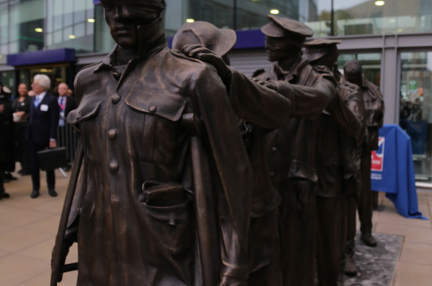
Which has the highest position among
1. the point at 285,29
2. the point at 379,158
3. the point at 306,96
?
the point at 285,29

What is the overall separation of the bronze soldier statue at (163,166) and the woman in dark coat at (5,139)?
22.7 ft

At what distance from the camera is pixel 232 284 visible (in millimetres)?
1616

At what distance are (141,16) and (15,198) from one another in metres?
7.34

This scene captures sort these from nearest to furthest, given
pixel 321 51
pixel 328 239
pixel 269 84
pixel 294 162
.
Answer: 1. pixel 269 84
2. pixel 294 162
3. pixel 328 239
4. pixel 321 51

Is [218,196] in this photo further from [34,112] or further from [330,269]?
[34,112]

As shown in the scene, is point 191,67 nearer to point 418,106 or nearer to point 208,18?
point 418,106

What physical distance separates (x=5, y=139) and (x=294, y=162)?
6.44 metres

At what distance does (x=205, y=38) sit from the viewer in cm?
229

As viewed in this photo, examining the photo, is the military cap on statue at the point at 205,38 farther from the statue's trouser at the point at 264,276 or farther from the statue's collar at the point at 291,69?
the statue's trouser at the point at 264,276

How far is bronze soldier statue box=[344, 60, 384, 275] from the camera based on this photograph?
4.97m

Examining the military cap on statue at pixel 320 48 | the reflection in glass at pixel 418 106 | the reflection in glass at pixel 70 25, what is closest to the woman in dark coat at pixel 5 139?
the reflection in glass at pixel 70 25

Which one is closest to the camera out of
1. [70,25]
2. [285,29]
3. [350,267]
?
[285,29]

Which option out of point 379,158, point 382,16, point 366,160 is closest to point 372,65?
point 382,16

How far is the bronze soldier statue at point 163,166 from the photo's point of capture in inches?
65.6
